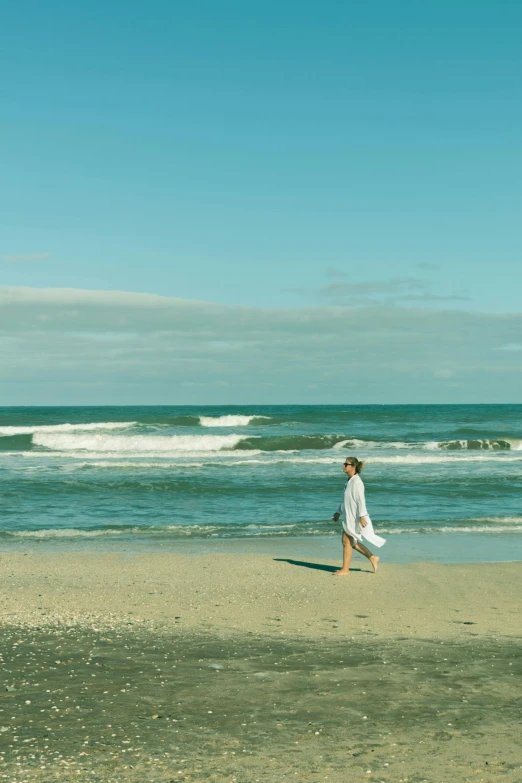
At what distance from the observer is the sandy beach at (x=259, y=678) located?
4.47m

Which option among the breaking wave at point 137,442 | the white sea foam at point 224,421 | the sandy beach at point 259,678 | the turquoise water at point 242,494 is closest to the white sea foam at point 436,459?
the turquoise water at point 242,494

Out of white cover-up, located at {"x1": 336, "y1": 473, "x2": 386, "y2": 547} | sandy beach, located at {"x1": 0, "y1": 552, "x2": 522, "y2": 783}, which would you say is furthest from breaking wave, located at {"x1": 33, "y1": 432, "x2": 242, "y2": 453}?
sandy beach, located at {"x1": 0, "y1": 552, "x2": 522, "y2": 783}

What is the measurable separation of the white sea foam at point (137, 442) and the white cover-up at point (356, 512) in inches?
1119

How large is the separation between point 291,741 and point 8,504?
14.2 m

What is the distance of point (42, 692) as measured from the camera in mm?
5512

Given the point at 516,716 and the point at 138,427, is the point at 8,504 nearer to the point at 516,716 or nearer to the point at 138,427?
the point at 516,716

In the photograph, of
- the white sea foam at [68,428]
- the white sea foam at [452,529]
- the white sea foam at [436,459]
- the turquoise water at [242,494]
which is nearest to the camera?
the white sea foam at [452,529]

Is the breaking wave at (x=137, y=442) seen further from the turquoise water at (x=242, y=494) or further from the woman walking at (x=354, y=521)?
the woman walking at (x=354, y=521)

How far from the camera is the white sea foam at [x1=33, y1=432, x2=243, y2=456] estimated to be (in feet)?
131

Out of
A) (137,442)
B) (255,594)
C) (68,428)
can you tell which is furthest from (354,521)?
(68,428)

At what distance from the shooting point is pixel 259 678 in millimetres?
5906

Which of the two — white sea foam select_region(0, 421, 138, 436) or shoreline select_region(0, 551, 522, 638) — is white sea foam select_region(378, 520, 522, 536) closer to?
shoreline select_region(0, 551, 522, 638)

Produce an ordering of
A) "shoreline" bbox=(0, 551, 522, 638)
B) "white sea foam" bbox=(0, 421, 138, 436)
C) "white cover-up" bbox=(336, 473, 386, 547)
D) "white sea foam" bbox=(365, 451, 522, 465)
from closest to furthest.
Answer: "shoreline" bbox=(0, 551, 522, 638) < "white cover-up" bbox=(336, 473, 386, 547) < "white sea foam" bbox=(365, 451, 522, 465) < "white sea foam" bbox=(0, 421, 138, 436)

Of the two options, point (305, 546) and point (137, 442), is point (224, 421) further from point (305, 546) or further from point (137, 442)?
point (305, 546)
